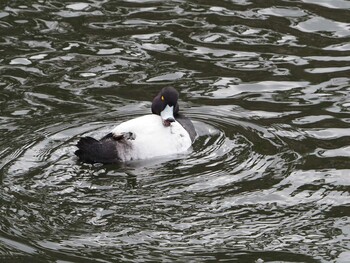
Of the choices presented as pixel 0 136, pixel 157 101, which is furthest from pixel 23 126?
pixel 157 101

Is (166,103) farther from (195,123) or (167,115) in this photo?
(195,123)

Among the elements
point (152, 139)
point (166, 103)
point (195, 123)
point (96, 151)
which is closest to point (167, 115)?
point (166, 103)

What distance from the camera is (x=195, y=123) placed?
37.7ft

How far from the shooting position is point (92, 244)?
852 cm

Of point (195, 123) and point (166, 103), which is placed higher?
point (166, 103)

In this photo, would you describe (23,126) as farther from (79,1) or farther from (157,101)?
(79,1)

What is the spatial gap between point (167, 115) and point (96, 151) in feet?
3.19

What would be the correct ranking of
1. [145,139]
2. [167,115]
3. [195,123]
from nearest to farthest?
[145,139] → [167,115] → [195,123]

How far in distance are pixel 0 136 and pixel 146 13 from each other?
13.6 ft

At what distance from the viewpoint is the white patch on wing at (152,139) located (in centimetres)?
1052

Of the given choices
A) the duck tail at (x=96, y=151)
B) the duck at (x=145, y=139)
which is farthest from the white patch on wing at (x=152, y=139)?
the duck tail at (x=96, y=151)

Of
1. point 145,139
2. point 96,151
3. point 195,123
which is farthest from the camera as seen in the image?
point 195,123

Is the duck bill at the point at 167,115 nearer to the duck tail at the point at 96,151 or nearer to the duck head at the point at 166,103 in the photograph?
the duck head at the point at 166,103

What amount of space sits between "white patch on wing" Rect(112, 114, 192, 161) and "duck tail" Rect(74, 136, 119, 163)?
10 centimetres
